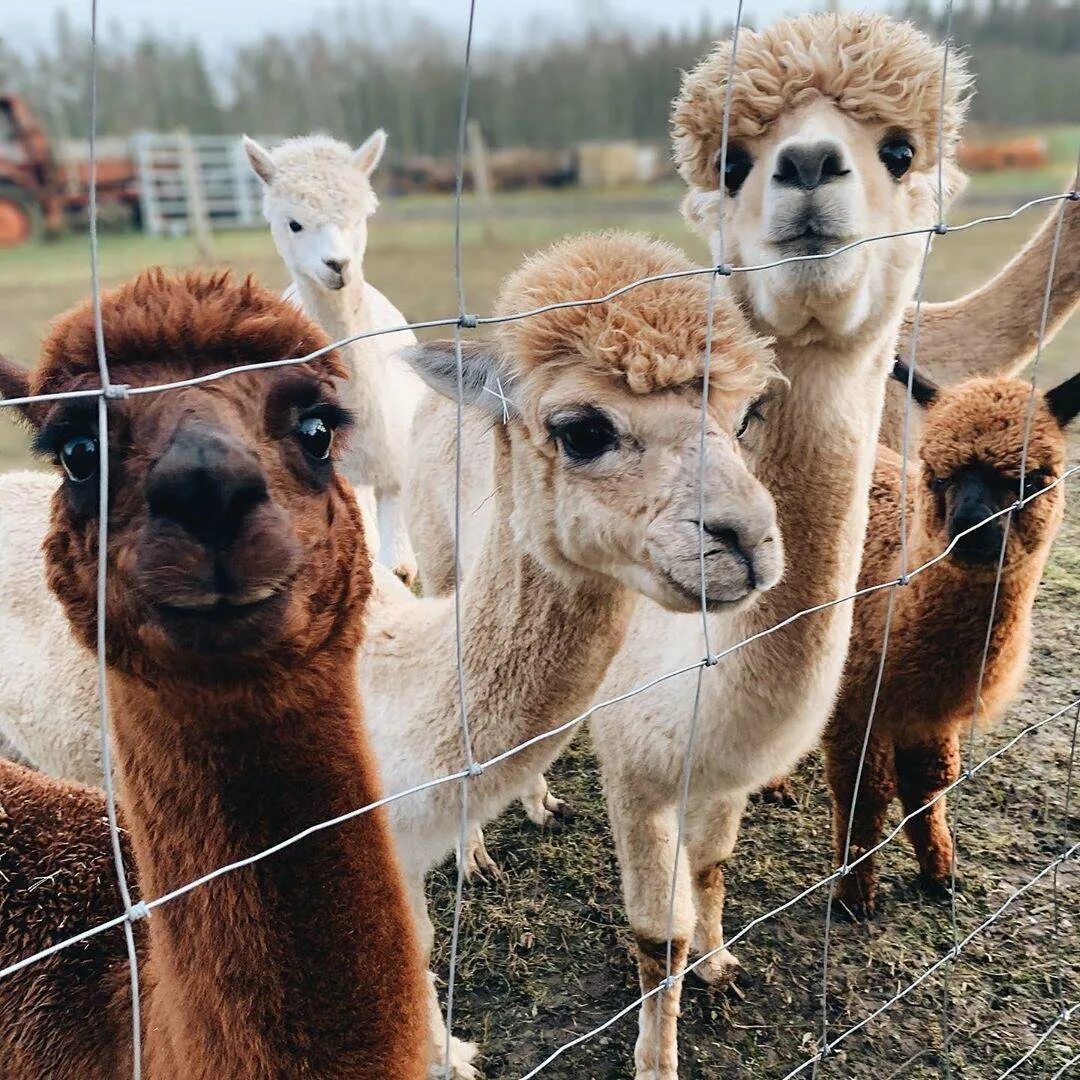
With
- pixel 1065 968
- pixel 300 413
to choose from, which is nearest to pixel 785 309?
Result: pixel 300 413

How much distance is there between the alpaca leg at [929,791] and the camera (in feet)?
9.28

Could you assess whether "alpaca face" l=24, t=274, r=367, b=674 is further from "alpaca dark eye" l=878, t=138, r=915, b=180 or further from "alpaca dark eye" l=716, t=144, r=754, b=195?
"alpaca dark eye" l=878, t=138, r=915, b=180

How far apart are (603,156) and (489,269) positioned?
16.3ft

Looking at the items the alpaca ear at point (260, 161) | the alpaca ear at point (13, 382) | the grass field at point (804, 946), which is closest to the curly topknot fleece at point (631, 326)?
the grass field at point (804, 946)

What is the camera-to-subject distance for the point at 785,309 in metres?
1.93

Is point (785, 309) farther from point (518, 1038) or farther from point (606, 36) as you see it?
point (606, 36)

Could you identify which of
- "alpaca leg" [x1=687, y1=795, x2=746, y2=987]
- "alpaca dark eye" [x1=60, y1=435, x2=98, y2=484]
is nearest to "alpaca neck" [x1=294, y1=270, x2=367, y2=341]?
"alpaca leg" [x1=687, y1=795, x2=746, y2=987]

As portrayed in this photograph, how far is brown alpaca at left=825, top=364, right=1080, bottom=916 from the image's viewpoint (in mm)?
2527

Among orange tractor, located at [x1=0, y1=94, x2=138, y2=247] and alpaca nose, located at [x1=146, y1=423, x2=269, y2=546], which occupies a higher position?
alpaca nose, located at [x1=146, y1=423, x2=269, y2=546]

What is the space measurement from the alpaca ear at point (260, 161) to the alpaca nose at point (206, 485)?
4.12 m

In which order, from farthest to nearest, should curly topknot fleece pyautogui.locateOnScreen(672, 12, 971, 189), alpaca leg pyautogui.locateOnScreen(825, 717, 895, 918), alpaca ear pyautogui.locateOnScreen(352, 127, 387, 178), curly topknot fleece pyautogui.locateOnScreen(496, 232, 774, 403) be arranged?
alpaca ear pyautogui.locateOnScreen(352, 127, 387, 178)
alpaca leg pyautogui.locateOnScreen(825, 717, 895, 918)
curly topknot fleece pyautogui.locateOnScreen(672, 12, 971, 189)
curly topknot fleece pyautogui.locateOnScreen(496, 232, 774, 403)

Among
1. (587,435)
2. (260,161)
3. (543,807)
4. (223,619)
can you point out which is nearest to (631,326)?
(587,435)

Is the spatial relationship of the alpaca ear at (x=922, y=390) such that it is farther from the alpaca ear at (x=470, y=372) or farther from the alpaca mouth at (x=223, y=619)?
the alpaca mouth at (x=223, y=619)

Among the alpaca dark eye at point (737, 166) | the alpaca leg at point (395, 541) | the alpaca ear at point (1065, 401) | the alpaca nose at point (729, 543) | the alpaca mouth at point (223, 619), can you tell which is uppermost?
the alpaca dark eye at point (737, 166)
